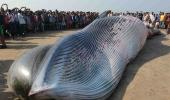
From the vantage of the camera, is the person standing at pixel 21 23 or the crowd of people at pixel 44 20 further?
the person standing at pixel 21 23

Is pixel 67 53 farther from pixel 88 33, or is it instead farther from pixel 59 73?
pixel 88 33

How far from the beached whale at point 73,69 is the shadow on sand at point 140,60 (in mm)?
319

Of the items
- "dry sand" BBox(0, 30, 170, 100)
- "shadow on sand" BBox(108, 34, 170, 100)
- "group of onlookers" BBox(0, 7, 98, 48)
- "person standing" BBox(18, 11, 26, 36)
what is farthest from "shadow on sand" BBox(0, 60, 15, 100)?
"person standing" BBox(18, 11, 26, 36)

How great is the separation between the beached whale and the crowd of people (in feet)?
25.8

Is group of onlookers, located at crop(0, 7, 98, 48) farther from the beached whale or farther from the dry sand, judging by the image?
the beached whale

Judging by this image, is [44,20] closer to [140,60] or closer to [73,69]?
[140,60]

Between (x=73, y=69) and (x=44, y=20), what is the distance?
20.3 metres

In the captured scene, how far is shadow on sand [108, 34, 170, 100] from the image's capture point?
918cm

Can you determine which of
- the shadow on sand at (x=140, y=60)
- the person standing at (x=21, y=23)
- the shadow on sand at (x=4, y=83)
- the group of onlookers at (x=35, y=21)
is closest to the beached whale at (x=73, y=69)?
the shadow on sand at (x=140, y=60)

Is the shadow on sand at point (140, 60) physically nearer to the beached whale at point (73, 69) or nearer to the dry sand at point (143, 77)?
the dry sand at point (143, 77)

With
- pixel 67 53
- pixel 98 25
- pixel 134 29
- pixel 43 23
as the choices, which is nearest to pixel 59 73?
pixel 67 53

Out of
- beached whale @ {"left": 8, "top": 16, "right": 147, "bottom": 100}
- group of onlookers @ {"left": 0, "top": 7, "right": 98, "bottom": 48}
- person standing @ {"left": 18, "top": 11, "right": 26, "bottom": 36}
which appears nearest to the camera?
beached whale @ {"left": 8, "top": 16, "right": 147, "bottom": 100}

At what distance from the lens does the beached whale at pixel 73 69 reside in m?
6.90

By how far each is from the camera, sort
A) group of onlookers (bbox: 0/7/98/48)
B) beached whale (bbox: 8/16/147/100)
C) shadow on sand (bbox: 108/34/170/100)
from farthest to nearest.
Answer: group of onlookers (bbox: 0/7/98/48), shadow on sand (bbox: 108/34/170/100), beached whale (bbox: 8/16/147/100)
